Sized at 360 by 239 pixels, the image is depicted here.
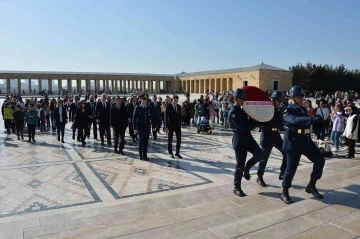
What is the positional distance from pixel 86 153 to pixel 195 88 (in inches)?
2364

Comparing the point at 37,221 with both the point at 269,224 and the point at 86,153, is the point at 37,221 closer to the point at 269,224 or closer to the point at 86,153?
the point at 269,224

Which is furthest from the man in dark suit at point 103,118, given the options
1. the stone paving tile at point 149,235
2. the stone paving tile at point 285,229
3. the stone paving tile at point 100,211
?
the stone paving tile at point 285,229

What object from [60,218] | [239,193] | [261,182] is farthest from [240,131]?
[60,218]

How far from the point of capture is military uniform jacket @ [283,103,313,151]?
406 cm

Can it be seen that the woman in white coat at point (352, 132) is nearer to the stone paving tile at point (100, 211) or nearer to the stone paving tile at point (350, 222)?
the stone paving tile at point (350, 222)

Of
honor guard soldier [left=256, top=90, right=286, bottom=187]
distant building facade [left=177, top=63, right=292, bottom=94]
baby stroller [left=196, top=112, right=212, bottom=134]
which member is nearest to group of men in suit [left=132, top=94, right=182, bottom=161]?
honor guard soldier [left=256, top=90, right=286, bottom=187]

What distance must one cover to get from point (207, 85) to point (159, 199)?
2413 inches

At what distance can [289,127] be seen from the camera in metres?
4.15

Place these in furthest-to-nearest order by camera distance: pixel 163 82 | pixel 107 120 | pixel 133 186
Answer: pixel 163 82 → pixel 107 120 → pixel 133 186

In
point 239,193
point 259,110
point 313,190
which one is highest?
point 259,110

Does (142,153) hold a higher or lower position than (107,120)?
lower

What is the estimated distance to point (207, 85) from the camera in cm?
6512

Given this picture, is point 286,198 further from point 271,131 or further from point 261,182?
point 271,131

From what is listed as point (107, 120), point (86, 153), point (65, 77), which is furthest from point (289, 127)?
point (65, 77)
